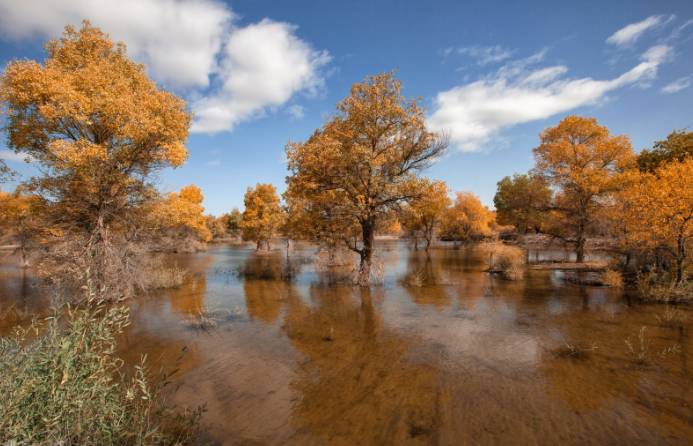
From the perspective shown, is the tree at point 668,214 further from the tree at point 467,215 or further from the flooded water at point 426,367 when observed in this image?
the tree at point 467,215

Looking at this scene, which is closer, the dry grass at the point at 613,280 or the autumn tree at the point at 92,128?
the autumn tree at the point at 92,128

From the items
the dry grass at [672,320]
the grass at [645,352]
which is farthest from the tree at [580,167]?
the grass at [645,352]

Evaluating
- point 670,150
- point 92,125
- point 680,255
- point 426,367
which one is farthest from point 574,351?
point 670,150

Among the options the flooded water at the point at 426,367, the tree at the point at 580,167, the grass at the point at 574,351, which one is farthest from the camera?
the tree at the point at 580,167

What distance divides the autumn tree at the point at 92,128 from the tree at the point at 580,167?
2614 centimetres

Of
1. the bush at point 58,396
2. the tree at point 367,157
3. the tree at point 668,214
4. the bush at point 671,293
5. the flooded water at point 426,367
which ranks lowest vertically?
the flooded water at point 426,367

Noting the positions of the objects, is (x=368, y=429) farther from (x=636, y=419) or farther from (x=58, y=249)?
(x=58, y=249)

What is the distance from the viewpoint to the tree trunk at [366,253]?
17875 millimetres

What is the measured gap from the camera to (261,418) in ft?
19.9

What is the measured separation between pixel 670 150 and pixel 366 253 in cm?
2811

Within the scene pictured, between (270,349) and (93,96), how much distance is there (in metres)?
12.2

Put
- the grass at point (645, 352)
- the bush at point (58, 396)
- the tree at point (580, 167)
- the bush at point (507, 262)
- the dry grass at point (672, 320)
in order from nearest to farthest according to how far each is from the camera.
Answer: the bush at point (58, 396), the grass at point (645, 352), the dry grass at point (672, 320), the bush at point (507, 262), the tree at point (580, 167)

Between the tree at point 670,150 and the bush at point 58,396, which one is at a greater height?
the tree at point 670,150

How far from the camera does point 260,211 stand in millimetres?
46156
